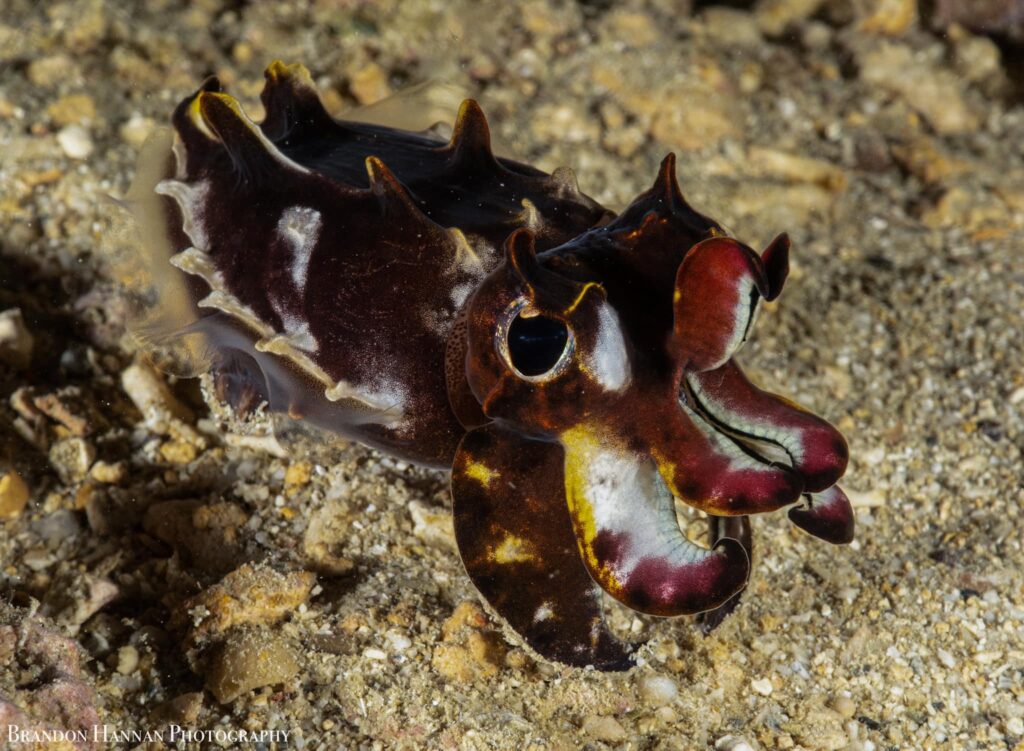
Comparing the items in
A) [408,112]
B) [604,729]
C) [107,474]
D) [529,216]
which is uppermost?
[529,216]

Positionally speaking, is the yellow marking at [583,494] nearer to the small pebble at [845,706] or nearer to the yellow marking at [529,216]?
the yellow marking at [529,216]

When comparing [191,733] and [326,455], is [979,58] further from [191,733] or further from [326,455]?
[191,733]

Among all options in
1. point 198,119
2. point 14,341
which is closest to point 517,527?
point 198,119

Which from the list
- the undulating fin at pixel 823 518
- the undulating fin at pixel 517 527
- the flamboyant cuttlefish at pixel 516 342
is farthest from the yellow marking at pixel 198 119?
Result: the undulating fin at pixel 823 518

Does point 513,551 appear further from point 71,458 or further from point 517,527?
point 71,458

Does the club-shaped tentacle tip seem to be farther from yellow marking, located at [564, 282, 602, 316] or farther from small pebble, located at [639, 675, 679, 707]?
small pebble, located at [639, 675, 679, 707]
